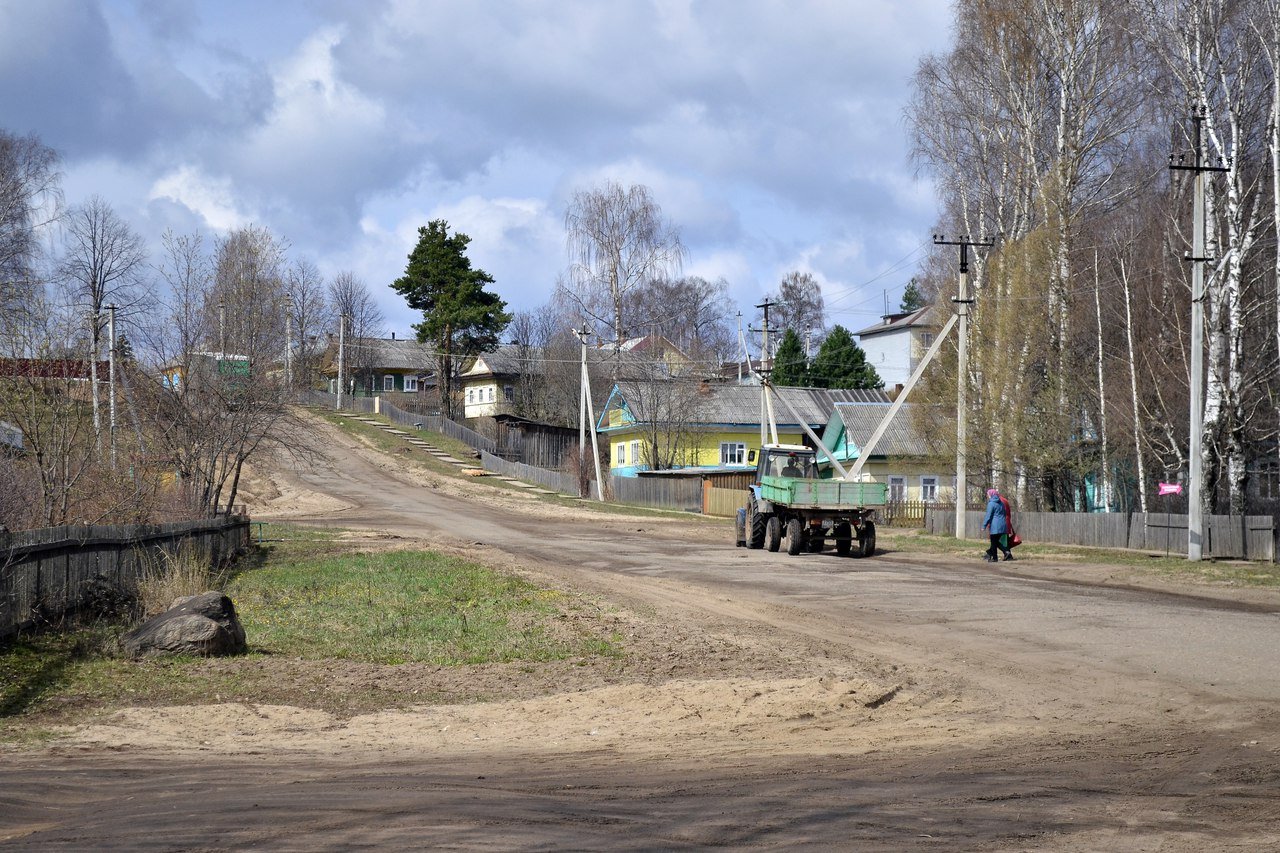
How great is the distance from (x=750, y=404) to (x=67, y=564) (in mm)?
51560

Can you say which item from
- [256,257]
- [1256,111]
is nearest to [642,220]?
[256,257]

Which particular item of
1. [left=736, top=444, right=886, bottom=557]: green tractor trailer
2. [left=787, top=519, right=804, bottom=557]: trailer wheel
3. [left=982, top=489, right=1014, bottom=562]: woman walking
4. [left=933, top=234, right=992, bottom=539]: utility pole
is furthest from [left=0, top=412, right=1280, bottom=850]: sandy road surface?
[left=933, top=234, right=992, bottom=539]: utility pole

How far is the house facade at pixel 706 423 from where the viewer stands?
6094 cm

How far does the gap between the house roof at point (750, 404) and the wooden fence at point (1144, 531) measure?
88.5 ft

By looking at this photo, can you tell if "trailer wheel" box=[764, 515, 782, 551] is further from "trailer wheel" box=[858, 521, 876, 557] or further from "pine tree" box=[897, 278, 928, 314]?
"pine tree" box=[897, 278, 928, 314]

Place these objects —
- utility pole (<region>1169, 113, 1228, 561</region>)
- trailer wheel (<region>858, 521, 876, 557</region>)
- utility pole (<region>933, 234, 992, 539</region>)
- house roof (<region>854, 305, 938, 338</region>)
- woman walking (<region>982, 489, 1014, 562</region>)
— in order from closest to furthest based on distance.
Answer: utility pole (<region>1169, 113, 1228, 561</region>) → woman walking (<region>982, 489, 1014, 562</region>) → trailer wheel (<region>858, 521, 876, 557</region>) → utility pole (<region>933, 234, 992, 539</region>) → house roof (<region>854, 305, 938, 338</region>)

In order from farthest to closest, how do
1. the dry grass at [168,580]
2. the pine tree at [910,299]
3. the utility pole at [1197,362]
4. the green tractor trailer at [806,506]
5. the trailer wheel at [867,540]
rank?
1. the pine tree at [910,299]
2. the trailer wheel at [867,540]
3. the green tractor trailer at [806,506]
4. the utility pole at [1197,362]
5. the dry grass at [168,580]

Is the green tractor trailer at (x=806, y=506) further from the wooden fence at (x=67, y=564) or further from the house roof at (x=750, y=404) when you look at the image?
the house roof at (x=750, y=404)

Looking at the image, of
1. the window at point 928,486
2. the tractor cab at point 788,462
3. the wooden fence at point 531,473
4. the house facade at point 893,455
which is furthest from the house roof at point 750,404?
the tractor cab at point 788,462

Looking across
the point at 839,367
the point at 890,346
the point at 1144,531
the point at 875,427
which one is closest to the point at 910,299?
the point at 890,346

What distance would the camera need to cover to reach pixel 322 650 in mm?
13266

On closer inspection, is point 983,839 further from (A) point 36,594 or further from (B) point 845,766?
(A) point 36,594

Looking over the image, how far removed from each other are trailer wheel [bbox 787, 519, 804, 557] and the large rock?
17.1m

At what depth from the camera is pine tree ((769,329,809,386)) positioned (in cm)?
7951
